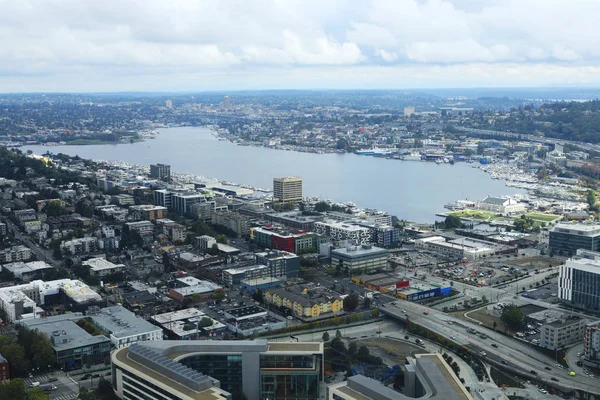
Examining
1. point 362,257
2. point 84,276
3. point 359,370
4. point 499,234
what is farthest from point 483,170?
point 359,370

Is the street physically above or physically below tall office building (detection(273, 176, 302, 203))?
below

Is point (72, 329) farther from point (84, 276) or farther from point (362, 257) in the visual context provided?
point (362, 257)

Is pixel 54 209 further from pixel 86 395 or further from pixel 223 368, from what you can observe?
pixel 223 368

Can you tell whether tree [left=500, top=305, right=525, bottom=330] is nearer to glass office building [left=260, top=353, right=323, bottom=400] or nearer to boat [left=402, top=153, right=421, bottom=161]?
glass office building [left=260, top=353, right=323, bottom=400]

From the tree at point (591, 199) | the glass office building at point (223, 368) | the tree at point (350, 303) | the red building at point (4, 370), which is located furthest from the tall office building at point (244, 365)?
the tree at point (591, 199)

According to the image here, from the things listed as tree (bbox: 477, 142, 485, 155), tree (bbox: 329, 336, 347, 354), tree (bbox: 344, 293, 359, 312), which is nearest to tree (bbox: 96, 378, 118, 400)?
tree (bbox: 329, 336, 347, 354)

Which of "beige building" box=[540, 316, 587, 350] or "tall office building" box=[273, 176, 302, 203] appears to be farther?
"tall office building" box=[273, 176, 302, 203]
